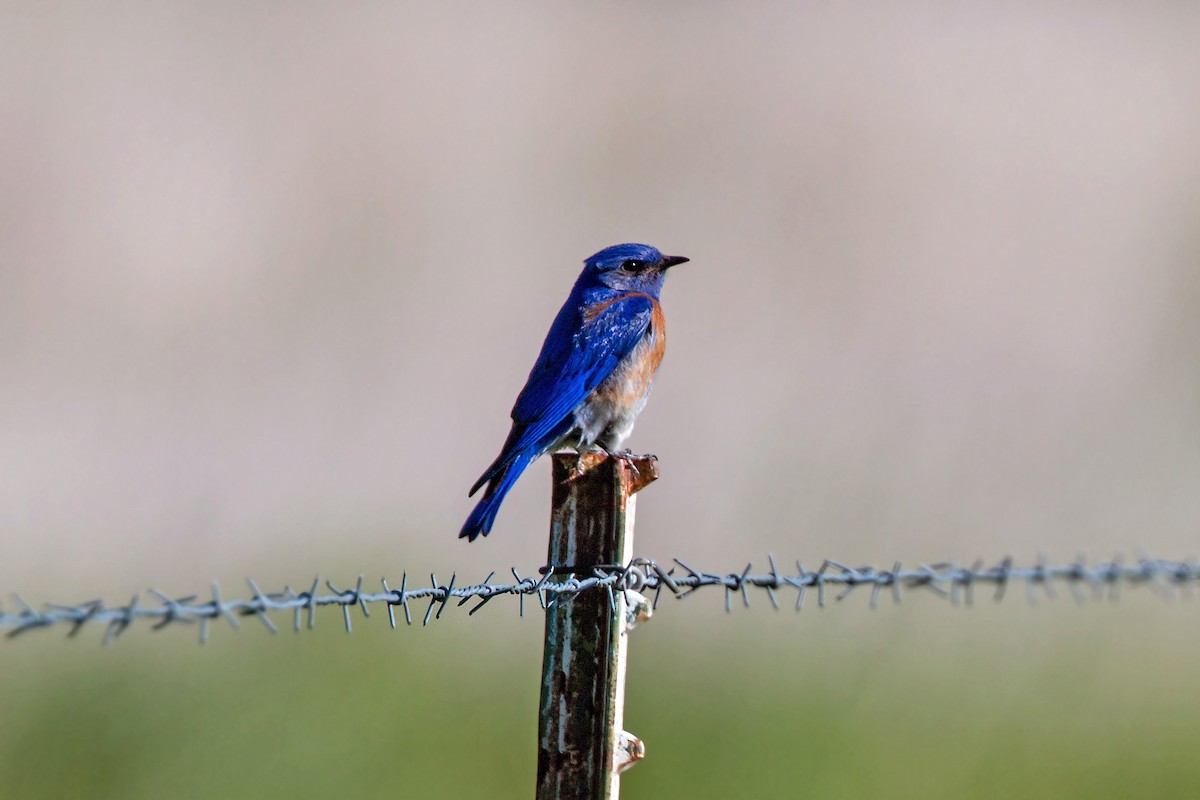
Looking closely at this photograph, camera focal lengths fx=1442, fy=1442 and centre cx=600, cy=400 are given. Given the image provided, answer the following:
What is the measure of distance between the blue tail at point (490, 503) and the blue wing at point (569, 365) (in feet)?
0.08

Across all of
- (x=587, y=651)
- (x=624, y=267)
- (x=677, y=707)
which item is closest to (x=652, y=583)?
(x=587, y=651)

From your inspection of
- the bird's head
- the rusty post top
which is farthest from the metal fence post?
the bird's head

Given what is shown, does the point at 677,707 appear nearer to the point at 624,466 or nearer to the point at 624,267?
the point at 624,267

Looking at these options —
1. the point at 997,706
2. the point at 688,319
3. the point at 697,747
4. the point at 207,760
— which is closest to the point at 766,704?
the point at 697,747

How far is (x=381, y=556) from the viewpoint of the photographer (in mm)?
7137

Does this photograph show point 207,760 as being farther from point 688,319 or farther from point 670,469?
point 688,319

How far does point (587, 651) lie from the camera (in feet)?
9.34

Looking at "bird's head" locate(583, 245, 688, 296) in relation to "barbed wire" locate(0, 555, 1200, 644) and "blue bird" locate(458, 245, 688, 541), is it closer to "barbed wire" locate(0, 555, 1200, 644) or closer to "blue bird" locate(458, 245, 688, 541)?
"blue bird" locate(458, 245, 688, 541)

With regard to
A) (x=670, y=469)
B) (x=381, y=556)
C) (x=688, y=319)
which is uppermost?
(x=688, y=319)

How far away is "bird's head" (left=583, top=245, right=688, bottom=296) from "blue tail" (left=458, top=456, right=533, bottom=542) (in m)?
1.19

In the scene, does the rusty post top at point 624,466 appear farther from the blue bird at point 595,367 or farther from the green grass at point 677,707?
the green grass at point 677,707

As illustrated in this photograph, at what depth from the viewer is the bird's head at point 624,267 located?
539cm

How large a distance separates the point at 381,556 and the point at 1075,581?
15.1 ft

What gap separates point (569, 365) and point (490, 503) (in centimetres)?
84
